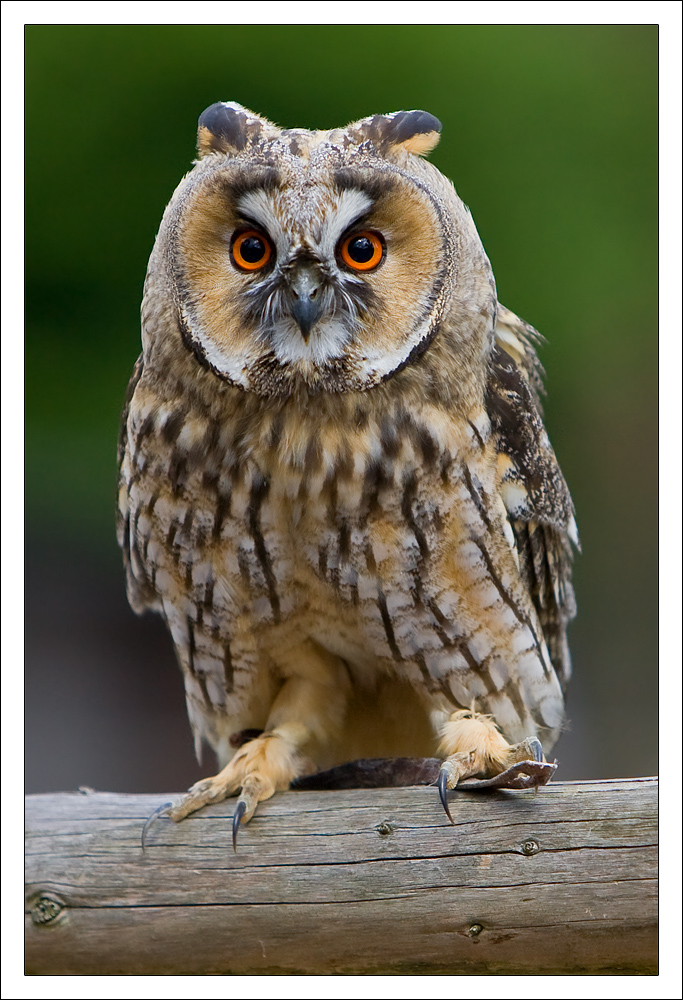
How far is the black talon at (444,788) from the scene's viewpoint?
57.5 inches

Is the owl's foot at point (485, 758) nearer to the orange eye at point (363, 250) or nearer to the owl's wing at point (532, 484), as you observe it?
the owl's wing at point (532, 484)

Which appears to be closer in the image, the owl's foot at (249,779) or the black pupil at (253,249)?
the black pupil at (253,249)

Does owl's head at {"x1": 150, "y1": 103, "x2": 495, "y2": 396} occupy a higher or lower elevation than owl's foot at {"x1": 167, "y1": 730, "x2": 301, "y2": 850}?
higher

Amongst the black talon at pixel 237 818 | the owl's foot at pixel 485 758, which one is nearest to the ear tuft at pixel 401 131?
the owl's foot at pixel 485 758

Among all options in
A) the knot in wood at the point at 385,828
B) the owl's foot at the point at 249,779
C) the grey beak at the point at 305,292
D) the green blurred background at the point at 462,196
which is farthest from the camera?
the green blurred background at the point at 462,196

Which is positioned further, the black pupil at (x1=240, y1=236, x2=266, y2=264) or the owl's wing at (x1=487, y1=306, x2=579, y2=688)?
the owl's wing at (x1=487, y1=306, x2=579, y2=688)

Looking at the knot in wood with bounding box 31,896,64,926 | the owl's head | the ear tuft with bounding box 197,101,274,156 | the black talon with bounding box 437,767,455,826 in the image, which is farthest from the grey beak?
the knot in wood with bounding box 31,896,64,926

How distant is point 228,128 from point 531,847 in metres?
1.15

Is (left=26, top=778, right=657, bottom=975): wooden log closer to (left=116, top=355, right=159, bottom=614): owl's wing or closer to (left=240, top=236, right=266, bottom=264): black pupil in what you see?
(left=116, top=355, right=159, bottom=614): owl's wing

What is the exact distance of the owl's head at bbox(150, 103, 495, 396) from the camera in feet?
4.41

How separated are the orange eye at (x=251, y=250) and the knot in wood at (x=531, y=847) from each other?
928 mm

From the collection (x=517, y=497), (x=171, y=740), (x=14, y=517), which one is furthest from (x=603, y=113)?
(x=171, y=740)

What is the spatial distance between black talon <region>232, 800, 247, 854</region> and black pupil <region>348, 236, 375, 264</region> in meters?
0.86

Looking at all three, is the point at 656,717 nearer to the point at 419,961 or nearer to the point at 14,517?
the point at 419,961
